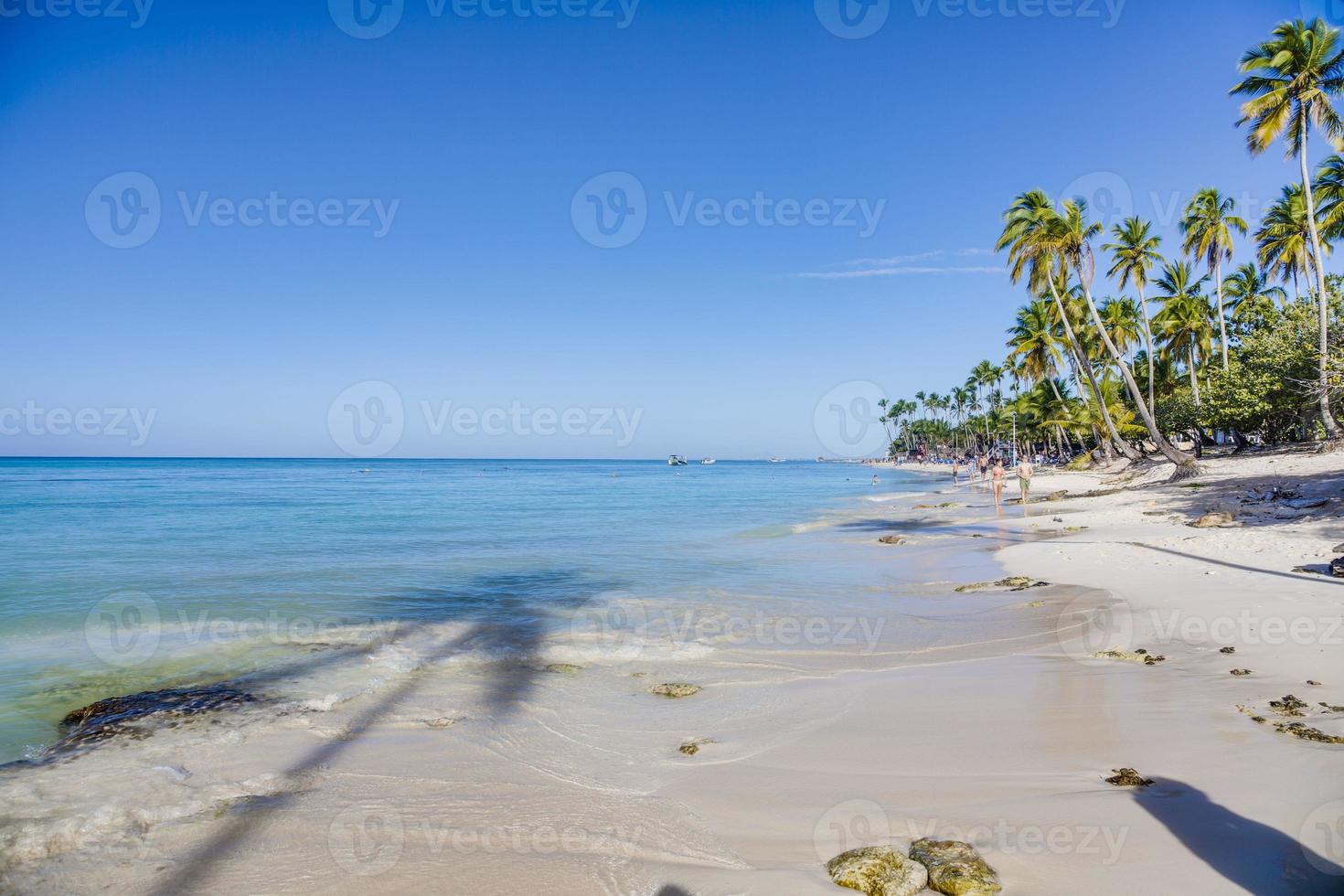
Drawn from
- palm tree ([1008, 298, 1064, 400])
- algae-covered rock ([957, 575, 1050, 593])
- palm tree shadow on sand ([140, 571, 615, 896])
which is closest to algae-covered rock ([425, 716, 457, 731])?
palm tree shadow on sand ([140, 571, 615, 896])

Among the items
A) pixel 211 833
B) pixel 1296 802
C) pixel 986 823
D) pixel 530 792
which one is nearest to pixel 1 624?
pixel 211 833

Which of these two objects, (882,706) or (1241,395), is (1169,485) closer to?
(1241,395)

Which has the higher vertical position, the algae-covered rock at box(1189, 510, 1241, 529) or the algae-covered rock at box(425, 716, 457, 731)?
the algae-covered rock at box(1189, 510, 1241, 529)

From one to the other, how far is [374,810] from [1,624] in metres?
11.1

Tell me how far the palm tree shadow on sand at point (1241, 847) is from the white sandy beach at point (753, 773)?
2cm

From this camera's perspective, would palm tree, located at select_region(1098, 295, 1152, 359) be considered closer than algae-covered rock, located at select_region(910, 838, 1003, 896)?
No

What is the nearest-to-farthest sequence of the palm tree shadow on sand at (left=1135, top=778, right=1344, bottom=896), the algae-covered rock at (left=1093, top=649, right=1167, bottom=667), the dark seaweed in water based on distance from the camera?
the palm tree shadow on sand at (left=1135, top=778, right=1344, bottom=896) → the dark seaweed in water → the algae-covered rock at (left=1093, top=649, right=1167, bottom=667)

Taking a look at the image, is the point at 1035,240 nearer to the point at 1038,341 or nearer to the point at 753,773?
the point at 1038,341

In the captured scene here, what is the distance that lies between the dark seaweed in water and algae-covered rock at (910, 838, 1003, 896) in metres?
7.15

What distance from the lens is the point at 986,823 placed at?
171 inches

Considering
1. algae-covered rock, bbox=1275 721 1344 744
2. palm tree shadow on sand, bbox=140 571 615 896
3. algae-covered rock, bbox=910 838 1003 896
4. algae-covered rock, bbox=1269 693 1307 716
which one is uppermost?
algae-covered rock, bbox=1275 721 1344 744

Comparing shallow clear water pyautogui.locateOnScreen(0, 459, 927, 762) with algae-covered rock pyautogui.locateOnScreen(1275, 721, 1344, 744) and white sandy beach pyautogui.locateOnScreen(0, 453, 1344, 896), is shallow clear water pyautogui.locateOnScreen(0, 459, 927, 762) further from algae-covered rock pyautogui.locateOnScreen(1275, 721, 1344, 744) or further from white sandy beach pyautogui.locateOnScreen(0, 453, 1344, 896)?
algae-covered rock pyautogui.locateOnScreen(1275, 721, 1344, 744)

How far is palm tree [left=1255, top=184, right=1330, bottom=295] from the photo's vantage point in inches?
1296

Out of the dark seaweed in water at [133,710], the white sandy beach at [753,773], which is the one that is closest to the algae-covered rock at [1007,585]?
the white sandy beach at [753,773]
